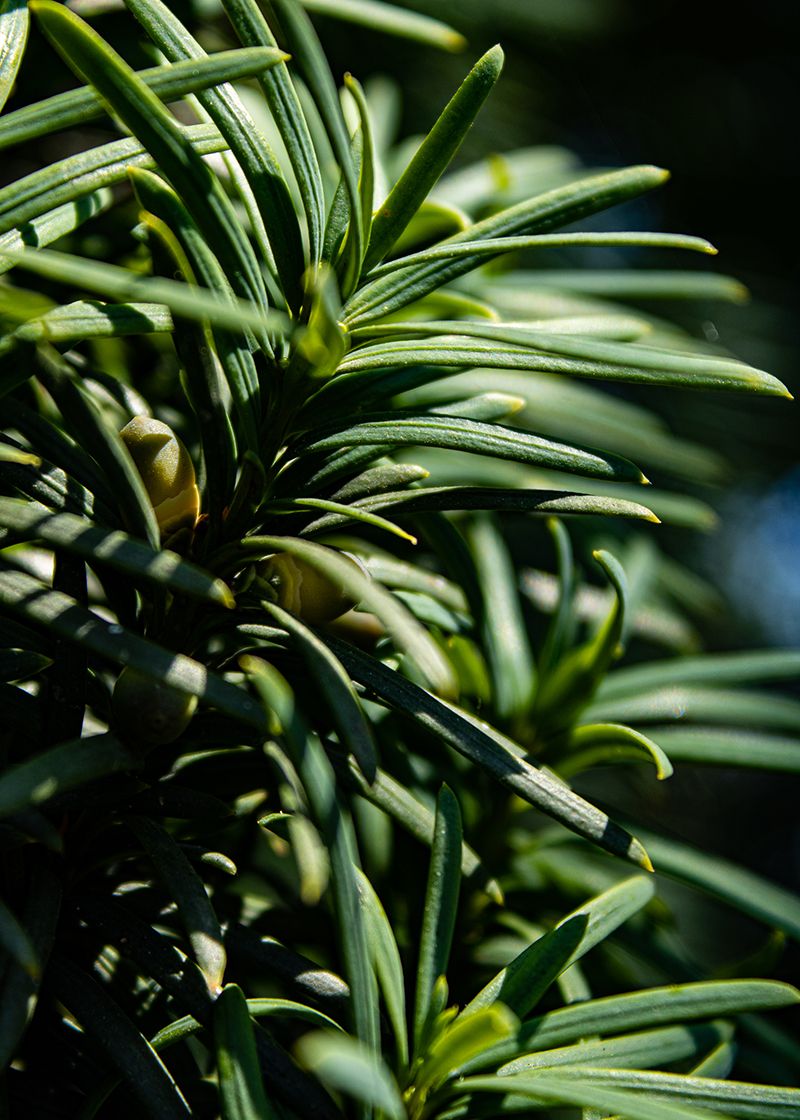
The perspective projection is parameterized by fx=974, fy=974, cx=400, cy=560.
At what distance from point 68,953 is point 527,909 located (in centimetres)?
33

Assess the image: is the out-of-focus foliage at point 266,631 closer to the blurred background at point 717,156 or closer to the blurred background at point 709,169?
the blurred background at point 709,169

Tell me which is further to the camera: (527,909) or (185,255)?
(527,909)

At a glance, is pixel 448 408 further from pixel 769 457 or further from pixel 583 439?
pixel 769 457

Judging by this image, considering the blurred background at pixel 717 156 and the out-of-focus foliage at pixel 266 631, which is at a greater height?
the blurred background at pixel 717 156

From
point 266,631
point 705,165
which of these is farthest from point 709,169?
point 266,631

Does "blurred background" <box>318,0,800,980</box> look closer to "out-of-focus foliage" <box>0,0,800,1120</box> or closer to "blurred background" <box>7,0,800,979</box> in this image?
"blurred background" <box>7,0,800,979</box>

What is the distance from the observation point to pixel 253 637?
488 millimetres

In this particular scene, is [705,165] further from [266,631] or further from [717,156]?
[266,631]

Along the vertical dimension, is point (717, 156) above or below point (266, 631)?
above

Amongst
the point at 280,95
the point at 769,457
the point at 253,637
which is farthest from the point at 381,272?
the point at 769,457

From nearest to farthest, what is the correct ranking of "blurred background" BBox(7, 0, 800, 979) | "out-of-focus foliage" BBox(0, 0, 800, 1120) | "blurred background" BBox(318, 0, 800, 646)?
"out-of-focus foliage" BBox(0, 0, 800, 1120), "blurred background" BBox(7, 0, 800, 979), "blurred background" BBox(318, 0, 800, 646)

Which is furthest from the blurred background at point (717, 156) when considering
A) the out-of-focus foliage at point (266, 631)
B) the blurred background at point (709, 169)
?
the out-of-focus foliage at point (266, 631)

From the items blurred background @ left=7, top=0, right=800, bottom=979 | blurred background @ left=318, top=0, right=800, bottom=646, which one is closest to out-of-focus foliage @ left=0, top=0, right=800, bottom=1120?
blurred background @ left=7, top=0, right=800, bottom=979

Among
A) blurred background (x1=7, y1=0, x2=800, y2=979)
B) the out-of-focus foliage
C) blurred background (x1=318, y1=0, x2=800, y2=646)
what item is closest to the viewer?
the out-of-focus foliage
